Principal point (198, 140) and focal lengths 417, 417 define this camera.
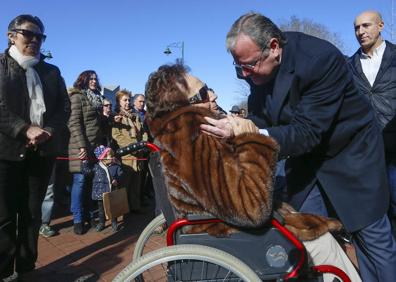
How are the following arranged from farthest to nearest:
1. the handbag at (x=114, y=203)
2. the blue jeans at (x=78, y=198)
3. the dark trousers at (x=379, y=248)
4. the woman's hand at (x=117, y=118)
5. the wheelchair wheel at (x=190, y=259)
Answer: the woman's hand at (x=117, y=118) < the blue jeans at (x=78, y=198) < the handbag at (x=114, y=203) < the dark trousers at (x=379, y=248) < the wheelchair wheel at (x=190, y=259)

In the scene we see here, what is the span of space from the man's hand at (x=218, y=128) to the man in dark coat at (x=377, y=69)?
1.70 meters

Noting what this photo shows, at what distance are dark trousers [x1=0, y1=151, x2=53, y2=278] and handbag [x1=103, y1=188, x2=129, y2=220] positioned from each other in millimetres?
996

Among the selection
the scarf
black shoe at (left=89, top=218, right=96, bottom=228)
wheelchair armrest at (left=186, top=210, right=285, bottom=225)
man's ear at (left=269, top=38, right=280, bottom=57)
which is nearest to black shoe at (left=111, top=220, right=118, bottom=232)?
black shoe at (left=89, top=218, right=96, bottom=228)

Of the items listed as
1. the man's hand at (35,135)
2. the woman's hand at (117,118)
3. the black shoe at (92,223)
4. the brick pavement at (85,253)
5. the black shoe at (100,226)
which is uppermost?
the man's hand at (35,135)

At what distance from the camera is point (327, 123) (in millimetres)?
2006

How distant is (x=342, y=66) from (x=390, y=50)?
1.55 meters

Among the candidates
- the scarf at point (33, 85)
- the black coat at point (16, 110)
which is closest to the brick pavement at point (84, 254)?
the black coat at point (16, 110)

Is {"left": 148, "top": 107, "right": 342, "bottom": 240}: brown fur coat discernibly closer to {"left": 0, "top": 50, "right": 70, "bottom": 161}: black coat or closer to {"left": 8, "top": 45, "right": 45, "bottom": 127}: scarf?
{"left": 0, "top": 50, "right": 70, "bottom": 161}: black coat

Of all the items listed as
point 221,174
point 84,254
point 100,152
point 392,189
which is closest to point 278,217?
point 221,174

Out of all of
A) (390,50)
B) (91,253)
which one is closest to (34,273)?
(91,253)

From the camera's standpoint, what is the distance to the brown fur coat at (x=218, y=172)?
1.84 meters

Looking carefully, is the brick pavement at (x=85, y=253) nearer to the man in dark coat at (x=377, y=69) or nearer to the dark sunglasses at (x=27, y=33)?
the man in dark coat at (x=377, y=69)

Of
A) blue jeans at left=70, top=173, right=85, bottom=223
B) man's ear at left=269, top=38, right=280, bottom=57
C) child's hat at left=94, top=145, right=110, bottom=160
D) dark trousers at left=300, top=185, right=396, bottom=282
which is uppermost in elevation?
man's ear at left=269, top=38, right=280, bottom=57

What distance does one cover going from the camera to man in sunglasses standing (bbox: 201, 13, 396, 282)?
200cm
